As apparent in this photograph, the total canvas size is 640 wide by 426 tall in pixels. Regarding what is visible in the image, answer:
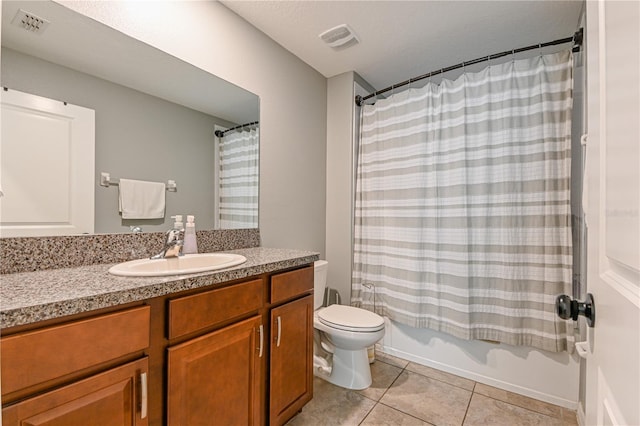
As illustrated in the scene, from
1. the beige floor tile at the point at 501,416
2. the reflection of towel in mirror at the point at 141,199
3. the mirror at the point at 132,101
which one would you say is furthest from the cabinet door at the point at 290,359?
the beige floor tile at the point at 501,416

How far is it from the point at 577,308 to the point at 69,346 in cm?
121

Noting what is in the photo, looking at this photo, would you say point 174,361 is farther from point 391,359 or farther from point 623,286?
point 391,359

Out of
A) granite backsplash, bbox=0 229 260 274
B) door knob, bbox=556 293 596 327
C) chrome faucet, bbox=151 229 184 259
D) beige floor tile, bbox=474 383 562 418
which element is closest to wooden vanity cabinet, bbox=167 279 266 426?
chrome faucet, bbox=151 229 184 259

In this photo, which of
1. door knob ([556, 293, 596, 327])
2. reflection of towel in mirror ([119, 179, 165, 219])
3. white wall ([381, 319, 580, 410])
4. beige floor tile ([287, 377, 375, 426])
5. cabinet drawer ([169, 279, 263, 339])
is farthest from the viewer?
white wall ([381, 319, 580, 410])

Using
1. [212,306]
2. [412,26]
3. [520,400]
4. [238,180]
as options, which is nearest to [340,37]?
[412,26]

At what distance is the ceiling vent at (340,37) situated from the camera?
74.3 inches

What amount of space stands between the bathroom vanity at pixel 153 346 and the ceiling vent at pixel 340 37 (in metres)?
1.48

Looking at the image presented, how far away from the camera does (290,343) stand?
1445 mm

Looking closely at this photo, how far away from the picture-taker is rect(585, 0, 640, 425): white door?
383 mm

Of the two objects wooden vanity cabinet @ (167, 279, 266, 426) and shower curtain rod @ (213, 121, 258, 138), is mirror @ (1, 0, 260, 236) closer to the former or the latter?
shower curtain rod @ (213, 121, 258, 138)

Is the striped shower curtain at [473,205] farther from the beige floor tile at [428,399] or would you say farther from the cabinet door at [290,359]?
the cabinet door at [290,359]

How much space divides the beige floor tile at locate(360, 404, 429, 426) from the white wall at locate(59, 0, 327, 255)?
45.5 inches

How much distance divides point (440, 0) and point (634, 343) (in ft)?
6.11

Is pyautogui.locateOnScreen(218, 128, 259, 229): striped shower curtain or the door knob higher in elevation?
pyautogui.locateOnScreen(218, 128, 259, 229): striped shower curtain
